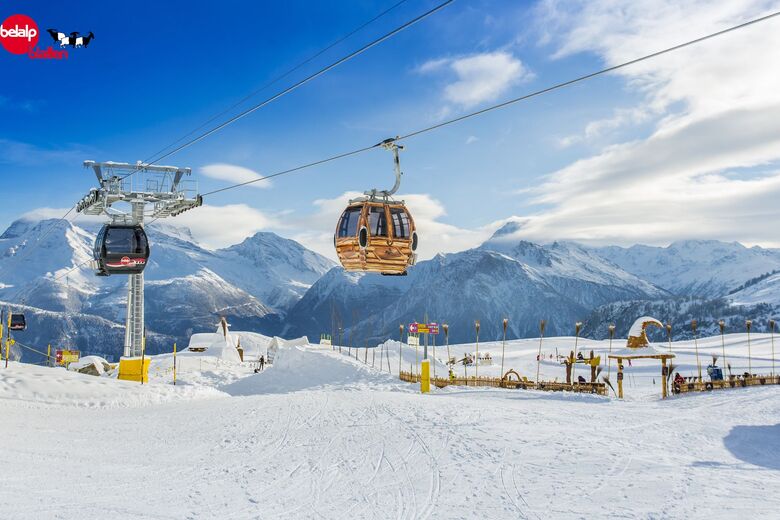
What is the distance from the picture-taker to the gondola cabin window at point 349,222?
17.4 metres

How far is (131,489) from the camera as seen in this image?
37.2ft

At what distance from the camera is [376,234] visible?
17281 mm

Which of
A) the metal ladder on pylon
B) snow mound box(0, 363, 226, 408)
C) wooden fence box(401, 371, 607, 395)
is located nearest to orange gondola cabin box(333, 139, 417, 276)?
snow mound box(0, 363, 226, 408)

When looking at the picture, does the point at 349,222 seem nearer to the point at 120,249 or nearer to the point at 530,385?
the point at 120,249

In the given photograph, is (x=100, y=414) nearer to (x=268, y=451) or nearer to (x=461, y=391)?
(x=268, y=451)

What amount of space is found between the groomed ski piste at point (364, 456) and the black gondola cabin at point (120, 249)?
5816mm

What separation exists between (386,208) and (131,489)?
977 cm

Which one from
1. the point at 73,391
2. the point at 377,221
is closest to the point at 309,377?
the point at 73,391

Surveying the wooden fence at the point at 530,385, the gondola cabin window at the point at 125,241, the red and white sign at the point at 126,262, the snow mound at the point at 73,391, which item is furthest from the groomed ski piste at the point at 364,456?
the wooden fence at the point at 530,385

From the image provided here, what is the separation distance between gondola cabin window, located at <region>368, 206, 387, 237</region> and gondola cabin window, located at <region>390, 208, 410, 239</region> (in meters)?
0.31

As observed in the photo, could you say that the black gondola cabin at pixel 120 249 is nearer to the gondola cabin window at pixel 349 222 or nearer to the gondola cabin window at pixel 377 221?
the gondola cabin window at pixel 349 222

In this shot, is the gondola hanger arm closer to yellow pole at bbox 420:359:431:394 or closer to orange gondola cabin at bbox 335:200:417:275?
orange gondola cabin at bbox 335:200:417:275

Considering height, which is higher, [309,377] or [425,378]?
[425,378]

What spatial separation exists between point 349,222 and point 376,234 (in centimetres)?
97
